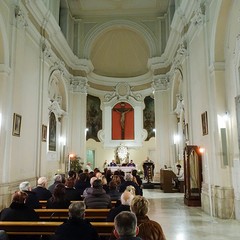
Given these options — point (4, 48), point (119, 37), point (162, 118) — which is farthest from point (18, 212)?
point (119, 37)

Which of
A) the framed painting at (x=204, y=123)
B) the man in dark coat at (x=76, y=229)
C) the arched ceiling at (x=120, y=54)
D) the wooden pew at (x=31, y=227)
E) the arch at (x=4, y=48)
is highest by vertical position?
the arched ceiling at (x=120, y=54)

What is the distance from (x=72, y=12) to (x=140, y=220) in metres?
15.7

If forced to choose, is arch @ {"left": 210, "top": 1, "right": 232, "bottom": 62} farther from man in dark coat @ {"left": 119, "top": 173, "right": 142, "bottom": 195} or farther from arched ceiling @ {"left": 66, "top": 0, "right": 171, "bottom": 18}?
arched ceiling @ {"left": 66, "top": 0, "right": 171, "bottom": 18}

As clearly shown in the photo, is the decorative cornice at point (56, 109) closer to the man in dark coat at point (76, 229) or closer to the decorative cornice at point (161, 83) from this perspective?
the decorative cornice at point (161, 83)

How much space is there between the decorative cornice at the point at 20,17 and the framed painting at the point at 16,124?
109 inches

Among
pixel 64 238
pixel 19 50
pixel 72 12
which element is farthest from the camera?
pixel 72 12

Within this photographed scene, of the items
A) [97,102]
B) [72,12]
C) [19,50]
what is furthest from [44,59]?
[97,102]

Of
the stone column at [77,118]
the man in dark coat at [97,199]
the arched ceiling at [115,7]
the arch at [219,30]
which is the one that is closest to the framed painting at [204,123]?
the arch at [219,30]

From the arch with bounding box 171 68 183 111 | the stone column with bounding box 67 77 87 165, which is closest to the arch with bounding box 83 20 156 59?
the stone column with bounding box 67 77 87 165

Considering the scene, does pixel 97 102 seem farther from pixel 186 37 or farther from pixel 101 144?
pixel 186 37

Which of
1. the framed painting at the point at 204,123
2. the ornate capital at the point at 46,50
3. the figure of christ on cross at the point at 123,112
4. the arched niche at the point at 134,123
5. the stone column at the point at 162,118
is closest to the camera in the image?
the framed painting at the point at 204,123

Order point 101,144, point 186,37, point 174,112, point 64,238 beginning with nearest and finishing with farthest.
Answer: point 64,238
point 186,37
point 174,112
point 101,144

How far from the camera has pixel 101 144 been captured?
2022 cm

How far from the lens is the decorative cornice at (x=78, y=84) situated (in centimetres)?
1605
